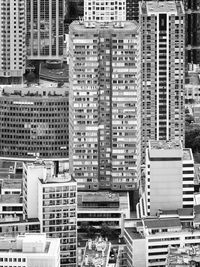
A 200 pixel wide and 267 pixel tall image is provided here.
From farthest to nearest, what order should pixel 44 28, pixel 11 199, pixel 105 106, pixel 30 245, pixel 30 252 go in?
pixel 44 28 < pixel 105 106 < pixel 11 199 < pixel 30 245 < pixel 30 252

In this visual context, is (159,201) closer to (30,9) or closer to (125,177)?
(125,177)

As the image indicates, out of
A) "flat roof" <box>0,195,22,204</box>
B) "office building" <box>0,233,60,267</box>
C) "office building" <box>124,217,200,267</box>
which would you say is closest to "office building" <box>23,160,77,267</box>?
"office building" <box>124,217,200,267</box>

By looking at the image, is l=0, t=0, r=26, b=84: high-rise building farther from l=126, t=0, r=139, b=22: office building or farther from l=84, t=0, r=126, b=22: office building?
l=84, t=0, r=126, b=22: office building

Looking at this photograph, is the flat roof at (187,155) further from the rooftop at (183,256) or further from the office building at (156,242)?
the rooftop at (183,256)

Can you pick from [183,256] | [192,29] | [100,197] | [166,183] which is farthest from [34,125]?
[192,29]

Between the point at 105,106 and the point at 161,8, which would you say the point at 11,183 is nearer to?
the point at 105,106

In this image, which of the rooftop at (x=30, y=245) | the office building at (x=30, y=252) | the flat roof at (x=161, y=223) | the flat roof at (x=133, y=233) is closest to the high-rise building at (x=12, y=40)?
the flat roof at (x=133, y=233)

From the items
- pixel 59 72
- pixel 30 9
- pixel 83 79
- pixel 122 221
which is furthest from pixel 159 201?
pixel 30 9
